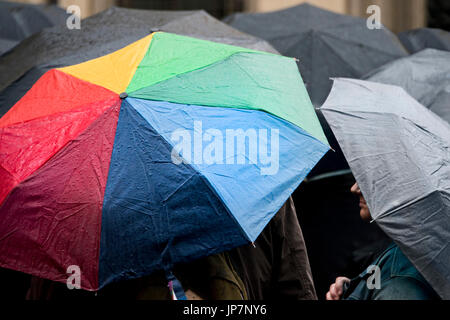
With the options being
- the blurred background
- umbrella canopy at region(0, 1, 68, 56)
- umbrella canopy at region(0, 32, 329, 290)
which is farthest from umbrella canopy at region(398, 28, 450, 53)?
the blurred background

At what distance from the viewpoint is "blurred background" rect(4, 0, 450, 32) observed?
10234mm

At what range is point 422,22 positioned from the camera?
1057 centimetres

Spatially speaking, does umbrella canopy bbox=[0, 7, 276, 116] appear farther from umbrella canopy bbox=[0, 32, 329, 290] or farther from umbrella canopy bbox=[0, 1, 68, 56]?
umbrella canopy bbox=[0, 1, 68, 56]

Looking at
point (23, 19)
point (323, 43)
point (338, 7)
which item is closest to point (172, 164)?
point (323, 43)

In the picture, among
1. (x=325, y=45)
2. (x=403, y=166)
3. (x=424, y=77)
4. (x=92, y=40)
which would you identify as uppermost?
(x=92, y=40)

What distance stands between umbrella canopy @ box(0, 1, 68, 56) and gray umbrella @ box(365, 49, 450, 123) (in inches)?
122

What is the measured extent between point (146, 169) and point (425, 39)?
3680mm

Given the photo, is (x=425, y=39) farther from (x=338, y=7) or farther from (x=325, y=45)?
(x=338, y=7)

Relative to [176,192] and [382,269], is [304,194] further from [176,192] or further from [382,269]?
[176,192]

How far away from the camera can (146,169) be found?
3170 millimetres

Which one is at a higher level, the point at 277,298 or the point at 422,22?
the point at 422,22

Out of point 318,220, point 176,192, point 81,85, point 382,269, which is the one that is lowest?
point 318,220

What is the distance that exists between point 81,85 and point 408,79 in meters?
2.30

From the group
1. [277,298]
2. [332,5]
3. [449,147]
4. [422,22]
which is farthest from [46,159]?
[422,22]
